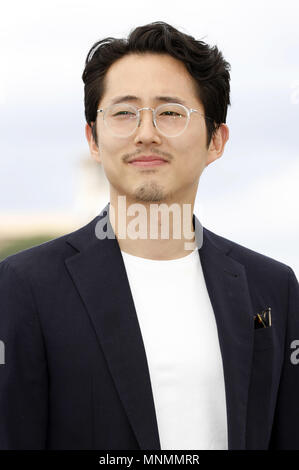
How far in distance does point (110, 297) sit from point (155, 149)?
0.99 meters

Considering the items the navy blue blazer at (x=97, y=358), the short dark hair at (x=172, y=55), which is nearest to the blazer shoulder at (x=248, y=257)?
the navy blue blazer at (x=97, y=358)

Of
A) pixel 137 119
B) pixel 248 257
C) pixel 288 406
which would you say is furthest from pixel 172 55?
pixel 288 406

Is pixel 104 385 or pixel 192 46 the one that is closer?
pixel 104 385

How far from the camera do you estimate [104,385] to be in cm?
382

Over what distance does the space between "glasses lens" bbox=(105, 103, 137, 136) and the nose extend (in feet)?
0.16

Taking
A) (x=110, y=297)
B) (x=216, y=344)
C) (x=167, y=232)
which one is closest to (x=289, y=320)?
(x=216, y=344)

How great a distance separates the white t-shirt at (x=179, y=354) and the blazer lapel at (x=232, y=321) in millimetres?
55

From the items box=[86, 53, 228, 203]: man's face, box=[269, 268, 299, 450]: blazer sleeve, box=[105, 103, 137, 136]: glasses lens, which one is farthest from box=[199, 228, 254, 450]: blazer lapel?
box=[105, 103, 137, 136]: glasses lens

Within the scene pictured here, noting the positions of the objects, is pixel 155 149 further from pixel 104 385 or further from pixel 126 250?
pixel 104 385

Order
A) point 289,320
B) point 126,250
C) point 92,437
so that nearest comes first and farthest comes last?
point 92,437 → point 126,250 → point 289,320

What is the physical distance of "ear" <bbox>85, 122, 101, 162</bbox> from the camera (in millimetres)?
4680

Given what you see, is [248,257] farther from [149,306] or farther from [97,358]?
[97,358]

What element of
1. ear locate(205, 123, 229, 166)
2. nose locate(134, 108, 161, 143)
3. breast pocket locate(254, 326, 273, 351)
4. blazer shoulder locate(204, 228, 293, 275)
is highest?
ear locate(205, 123, 229, 166)

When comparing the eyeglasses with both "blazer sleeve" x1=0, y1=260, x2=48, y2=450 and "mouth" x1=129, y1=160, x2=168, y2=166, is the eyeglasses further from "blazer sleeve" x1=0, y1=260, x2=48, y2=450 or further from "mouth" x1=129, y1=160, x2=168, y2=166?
"blazer sleeve" x1=0, y1=260, x2=48, y2=450
